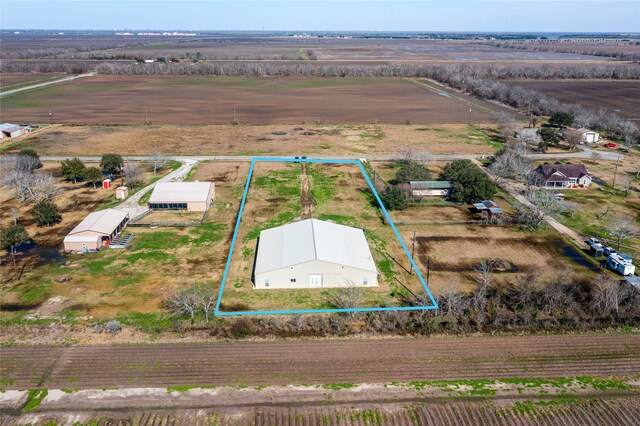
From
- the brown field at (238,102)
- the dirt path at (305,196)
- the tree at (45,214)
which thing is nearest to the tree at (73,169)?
the tree at (45,214)

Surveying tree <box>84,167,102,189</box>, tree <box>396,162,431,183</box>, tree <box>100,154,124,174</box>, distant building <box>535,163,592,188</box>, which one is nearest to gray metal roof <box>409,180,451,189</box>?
tree <box>396,162,431,183</box>

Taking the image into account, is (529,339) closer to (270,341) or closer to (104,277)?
(270,341)

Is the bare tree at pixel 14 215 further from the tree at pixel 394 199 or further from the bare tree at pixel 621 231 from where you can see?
the bare tree at pixel 621 231

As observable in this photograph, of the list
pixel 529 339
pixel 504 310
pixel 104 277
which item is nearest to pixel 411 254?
pixel 504 310

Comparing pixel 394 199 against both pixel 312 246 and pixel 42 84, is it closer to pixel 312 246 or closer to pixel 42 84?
pixel 312 246

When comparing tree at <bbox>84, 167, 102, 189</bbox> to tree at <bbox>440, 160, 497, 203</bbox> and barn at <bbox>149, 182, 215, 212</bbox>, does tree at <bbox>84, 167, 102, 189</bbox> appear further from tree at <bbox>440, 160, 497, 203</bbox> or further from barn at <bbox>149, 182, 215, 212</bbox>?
tree at <bbox>440, 160, 497, 203</bbox>

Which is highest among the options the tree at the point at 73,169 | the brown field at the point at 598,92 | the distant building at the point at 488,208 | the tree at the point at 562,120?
the brown field at the point at 598,92

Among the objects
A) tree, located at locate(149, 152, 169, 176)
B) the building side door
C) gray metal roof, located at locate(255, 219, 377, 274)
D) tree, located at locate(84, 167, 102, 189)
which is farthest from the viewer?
tree, located at locate(149, 152, 169, 176)
